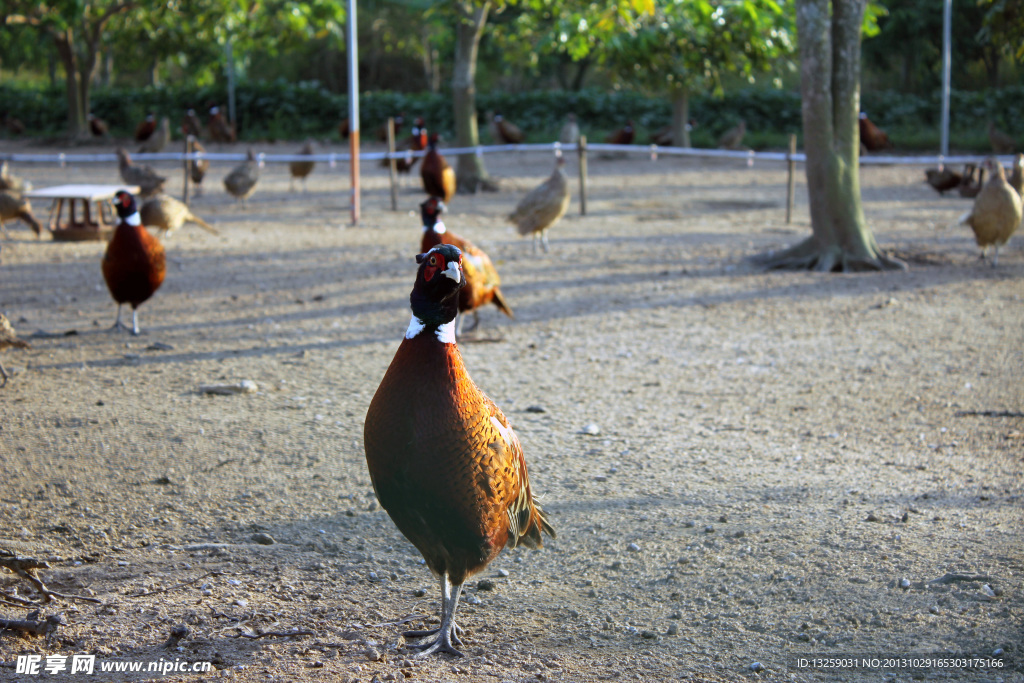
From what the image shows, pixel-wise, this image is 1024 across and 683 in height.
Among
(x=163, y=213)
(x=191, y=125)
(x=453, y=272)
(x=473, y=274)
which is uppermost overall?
(x=191, y=125)

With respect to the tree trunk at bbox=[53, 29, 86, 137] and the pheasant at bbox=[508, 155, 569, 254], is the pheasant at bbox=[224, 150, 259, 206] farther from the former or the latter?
the tree trunk at bbox=[53, 29, 86, 137]

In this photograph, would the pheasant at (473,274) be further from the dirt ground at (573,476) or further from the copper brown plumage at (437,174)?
the copper brown plumage at (437,174)

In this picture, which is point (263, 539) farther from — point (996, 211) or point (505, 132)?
point (505, 132)

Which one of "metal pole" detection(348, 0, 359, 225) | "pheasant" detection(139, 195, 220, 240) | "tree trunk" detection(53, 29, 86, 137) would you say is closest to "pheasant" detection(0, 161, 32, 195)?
"pheasant" detection(139, 195, 220, 240)

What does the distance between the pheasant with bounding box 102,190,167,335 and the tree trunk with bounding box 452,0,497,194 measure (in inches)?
385

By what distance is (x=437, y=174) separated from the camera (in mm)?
14422

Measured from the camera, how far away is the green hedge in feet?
82.5

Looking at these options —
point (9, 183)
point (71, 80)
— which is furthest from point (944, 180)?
point (71, 80)

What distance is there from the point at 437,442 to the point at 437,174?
39.7ft

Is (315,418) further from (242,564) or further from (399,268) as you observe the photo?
(399,268)

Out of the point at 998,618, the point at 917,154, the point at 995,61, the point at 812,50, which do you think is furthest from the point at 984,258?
the point at 995,61

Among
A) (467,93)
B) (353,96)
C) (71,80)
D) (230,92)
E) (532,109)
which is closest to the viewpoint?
(353,96)

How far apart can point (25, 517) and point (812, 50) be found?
8512 mm

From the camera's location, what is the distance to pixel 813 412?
551 centimetres
